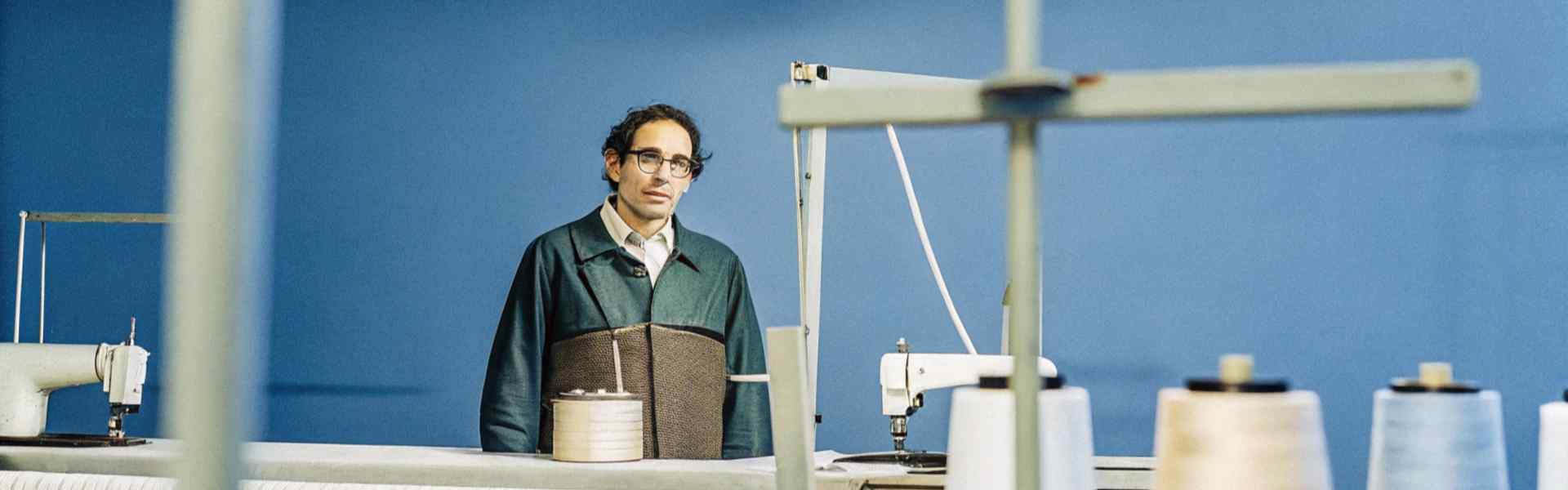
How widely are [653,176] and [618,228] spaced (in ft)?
0.49

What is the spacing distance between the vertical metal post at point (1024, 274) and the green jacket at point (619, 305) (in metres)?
2.60

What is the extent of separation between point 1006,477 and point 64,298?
180 inches

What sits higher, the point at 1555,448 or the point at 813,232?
the point at 813,232

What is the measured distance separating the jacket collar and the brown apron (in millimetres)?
198

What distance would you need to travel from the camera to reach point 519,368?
300 centimetres

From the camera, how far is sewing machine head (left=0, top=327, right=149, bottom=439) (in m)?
2.46

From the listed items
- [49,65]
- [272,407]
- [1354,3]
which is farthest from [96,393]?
[1354,3]

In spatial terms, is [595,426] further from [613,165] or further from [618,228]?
[613,165]

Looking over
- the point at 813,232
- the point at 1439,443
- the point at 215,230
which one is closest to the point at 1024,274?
the point at 215,230

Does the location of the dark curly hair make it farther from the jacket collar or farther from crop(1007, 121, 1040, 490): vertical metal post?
crop(1007, 121, 1040, 490): vertical metal post

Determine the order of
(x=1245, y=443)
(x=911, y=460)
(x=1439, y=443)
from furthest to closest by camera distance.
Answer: (x=911, y=460), (x=1439, y=443), (x=1245, y=443)

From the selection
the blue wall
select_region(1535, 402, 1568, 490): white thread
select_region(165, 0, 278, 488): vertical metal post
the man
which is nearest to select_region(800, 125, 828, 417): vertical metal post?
the man

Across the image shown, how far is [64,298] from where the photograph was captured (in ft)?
15.1

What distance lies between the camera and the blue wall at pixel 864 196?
3764 millimetres
